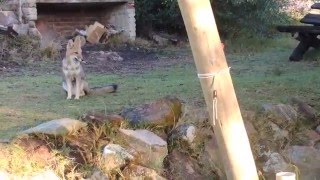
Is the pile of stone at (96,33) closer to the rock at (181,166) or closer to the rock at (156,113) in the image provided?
the rock at (156,113)

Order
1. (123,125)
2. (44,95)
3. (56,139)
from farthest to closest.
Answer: (44,95) → (123,125) → (56,139)

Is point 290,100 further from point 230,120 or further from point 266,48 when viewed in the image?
point 266,48

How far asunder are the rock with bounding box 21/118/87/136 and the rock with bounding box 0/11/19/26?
7.73m

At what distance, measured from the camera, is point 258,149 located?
6.20 meters

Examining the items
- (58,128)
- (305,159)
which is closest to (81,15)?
(305,159)

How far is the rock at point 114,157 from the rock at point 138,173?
70 millimetres

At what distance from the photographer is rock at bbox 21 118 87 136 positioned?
17.0 feet

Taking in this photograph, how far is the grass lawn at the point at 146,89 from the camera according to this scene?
634 centimetres

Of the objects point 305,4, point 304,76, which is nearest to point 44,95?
point 304,76

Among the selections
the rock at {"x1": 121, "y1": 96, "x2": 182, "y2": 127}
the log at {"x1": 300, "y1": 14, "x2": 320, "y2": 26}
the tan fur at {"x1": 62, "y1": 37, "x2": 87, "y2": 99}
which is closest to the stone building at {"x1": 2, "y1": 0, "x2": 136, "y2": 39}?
the log at {"x1": 300, "y1": 14, "x2": 320, "y2": 26}

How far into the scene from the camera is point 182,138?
5.83 metres

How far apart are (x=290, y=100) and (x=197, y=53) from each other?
3.58 m

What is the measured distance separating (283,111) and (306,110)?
0.35 meters

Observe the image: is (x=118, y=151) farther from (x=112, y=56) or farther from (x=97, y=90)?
(x=112, y=56)
